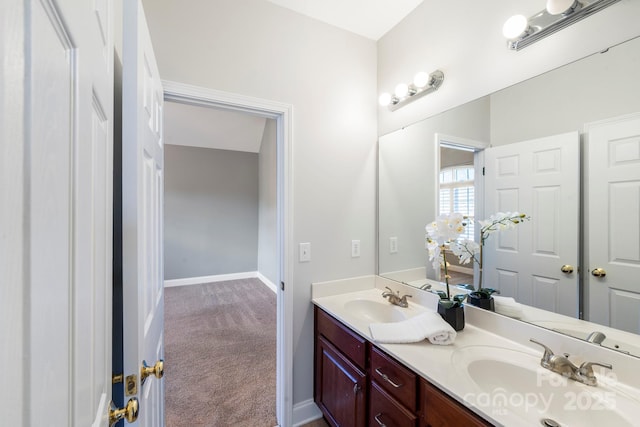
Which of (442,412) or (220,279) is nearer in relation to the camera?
(442,412)

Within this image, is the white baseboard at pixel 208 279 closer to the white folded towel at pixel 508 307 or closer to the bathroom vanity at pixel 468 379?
the bathroom vanity at pixel 468 379

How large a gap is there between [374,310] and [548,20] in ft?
5.55

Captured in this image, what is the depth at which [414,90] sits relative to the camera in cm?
→ 176

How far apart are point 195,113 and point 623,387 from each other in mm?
4790

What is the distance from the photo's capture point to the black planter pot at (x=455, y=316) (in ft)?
4.39

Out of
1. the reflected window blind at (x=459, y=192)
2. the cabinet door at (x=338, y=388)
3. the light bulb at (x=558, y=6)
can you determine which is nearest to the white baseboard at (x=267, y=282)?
the cabinet door at (x=338, y=388)

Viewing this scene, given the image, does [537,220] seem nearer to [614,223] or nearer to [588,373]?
[614,223]

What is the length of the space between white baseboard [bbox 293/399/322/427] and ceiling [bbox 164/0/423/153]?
2.01 meters

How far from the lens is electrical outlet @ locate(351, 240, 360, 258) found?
1.99m

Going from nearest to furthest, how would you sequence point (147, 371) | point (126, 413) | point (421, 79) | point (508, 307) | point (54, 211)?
1. point (54, 211)
2. point (126, 413)
3. point (147, 371)
4. point (508, 307)
5. point (421, 79)

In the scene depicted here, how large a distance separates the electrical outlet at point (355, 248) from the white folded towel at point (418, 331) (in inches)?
27.0

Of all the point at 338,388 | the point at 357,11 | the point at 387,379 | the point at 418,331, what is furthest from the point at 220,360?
the point at 357,11

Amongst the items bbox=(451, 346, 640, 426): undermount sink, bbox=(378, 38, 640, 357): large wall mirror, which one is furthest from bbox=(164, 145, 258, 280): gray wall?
bbox=(451, 346, 640, 426): undermount sink

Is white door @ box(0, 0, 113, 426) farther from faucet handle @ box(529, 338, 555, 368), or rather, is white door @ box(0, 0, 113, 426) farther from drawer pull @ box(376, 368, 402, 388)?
faucet handle @ box(529, 338, 555, 368)
